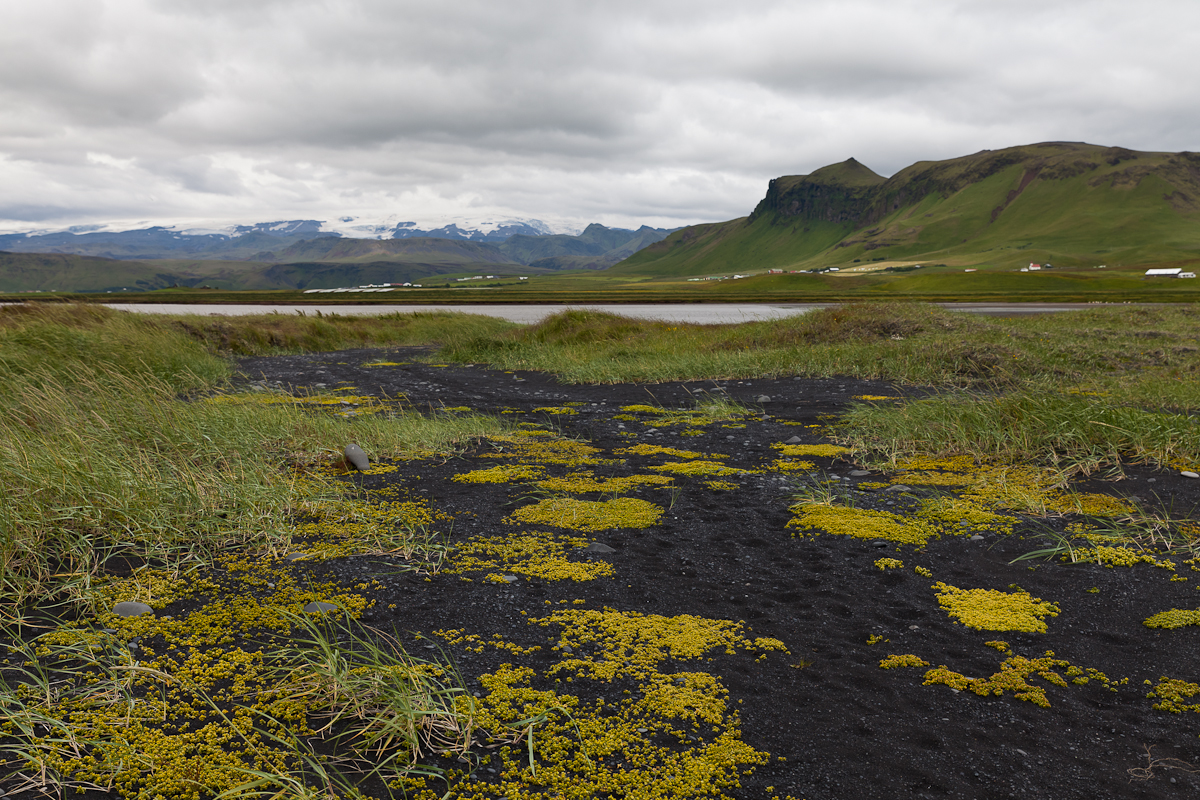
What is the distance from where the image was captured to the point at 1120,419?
8156 mm

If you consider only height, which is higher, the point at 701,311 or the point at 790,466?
the point at 701,311

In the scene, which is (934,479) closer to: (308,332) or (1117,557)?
(1117,557)

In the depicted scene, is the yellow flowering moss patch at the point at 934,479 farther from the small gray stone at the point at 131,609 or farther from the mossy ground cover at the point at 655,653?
the small gray stone at the point at 131,609

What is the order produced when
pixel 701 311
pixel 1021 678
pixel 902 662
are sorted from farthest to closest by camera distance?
pixel 701 311 → pixel 902 662 → pixel 1021 678

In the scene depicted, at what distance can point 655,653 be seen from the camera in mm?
3932

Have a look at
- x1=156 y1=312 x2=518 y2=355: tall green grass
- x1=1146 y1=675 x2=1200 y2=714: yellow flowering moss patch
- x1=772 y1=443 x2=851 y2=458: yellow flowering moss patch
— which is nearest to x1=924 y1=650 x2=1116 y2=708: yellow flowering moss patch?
x1=1146 y1=675 x2=1200 y2=714: yellow flowering moss patch

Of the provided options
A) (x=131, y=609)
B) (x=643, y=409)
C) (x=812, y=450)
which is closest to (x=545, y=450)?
(x=812, y=450)

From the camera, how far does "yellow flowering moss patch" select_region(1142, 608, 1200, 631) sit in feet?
13.7

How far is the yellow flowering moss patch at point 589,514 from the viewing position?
6.31 meters

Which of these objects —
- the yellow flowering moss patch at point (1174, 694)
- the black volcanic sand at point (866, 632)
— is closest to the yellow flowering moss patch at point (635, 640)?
the black volcanic sand at point (866, 632)

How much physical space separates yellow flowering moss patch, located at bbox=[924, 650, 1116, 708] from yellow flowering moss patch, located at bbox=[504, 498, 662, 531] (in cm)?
314

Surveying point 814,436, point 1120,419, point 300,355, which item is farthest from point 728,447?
point 300,355

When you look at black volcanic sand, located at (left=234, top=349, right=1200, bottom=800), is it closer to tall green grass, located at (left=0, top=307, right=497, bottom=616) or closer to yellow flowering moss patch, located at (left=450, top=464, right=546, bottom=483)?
yellow flowering moss patch, located at (left=450, top=464, right=546, bottom=483)

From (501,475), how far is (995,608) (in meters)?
5.51
